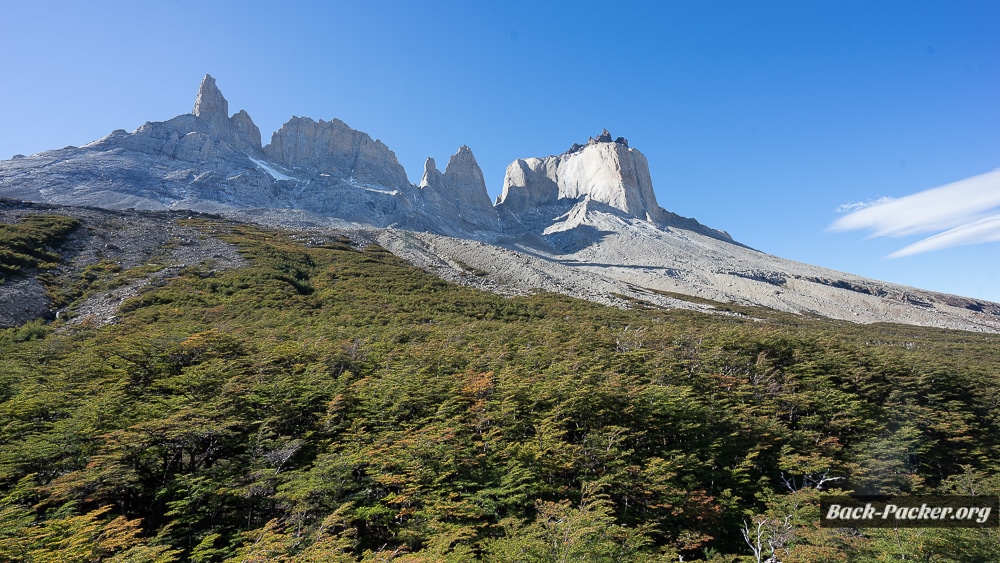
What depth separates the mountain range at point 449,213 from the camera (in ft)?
244

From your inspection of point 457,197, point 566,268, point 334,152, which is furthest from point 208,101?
point 566,268

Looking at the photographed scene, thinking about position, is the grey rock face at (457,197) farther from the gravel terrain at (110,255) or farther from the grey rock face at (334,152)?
the gravel terrain at (110,255)

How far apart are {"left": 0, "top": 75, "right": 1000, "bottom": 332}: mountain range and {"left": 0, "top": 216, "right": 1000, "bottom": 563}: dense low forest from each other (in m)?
34.1

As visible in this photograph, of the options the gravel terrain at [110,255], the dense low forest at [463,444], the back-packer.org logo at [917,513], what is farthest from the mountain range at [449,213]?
the back-packer.org logo at [917,513]

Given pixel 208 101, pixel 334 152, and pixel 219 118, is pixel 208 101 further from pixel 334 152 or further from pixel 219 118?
pixel 334 152

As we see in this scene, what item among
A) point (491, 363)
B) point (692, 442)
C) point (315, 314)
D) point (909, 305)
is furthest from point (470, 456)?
point (909, 305)

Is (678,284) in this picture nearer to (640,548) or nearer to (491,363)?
(491,363)

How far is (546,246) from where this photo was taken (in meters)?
150

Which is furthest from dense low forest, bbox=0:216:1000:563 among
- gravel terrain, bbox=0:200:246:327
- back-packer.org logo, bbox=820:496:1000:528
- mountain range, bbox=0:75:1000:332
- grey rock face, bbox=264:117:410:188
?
grey rock face, bbox=264:117:410:188

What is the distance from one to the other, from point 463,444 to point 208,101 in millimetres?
201637

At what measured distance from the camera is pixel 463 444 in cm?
1252

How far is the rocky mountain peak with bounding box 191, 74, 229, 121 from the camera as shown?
515 feet

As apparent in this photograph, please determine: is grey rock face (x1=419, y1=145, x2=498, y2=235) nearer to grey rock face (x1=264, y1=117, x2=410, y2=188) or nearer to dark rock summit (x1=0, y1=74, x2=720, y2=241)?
dark rock summit (x1=0, y1=74, x2=720, y2=241)

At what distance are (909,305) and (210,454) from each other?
420 feet
